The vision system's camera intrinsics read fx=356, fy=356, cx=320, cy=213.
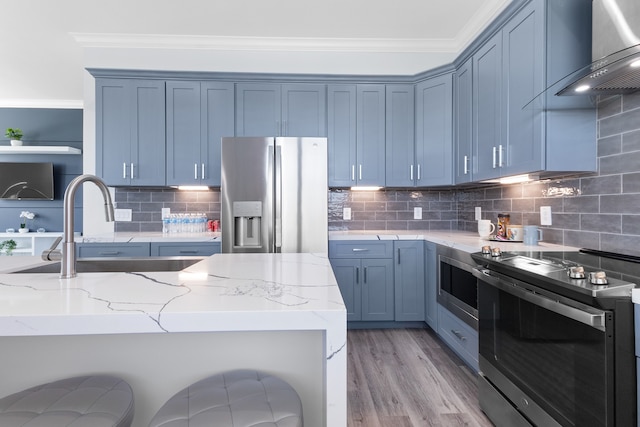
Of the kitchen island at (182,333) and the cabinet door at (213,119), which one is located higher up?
the cabinet door at (213,119)

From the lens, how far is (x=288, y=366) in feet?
3.63

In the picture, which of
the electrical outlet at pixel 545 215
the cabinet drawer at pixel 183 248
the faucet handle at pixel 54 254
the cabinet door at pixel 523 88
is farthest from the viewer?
the cabinet drawer at pixel 183 248

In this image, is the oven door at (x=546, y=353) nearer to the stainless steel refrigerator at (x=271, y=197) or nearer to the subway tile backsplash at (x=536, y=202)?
the subway tile backsplash at (x=536, y=202)

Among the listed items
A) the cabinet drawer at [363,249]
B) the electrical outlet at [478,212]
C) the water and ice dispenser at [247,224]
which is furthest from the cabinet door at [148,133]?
the electrical outlet at [478,212]

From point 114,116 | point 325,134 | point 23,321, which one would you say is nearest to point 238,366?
point 23,321

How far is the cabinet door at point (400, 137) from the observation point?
3418mm

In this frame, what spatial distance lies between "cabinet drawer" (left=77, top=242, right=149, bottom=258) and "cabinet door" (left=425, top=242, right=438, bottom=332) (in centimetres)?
238

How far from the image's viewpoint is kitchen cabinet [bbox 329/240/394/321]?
3.15 metres

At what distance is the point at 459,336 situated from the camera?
97.0 inches

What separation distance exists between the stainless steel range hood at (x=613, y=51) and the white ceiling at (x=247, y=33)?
1417 mm

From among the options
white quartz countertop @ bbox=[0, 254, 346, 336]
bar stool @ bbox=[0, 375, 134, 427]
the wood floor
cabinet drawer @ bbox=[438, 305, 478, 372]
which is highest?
white quartz countertop @ bbox=[0, 254, 346, 336]

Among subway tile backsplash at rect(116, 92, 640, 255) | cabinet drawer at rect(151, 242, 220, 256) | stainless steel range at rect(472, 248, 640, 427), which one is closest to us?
stainless steel range at rect(472, 248, 640, 427)

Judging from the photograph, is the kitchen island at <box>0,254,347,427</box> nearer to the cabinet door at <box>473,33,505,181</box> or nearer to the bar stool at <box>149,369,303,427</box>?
the bar stool at <box>149,369,303,427</box>

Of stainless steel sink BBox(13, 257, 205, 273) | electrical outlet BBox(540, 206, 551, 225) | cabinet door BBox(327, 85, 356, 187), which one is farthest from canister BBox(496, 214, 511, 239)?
stainless steel sink BBox(13, 257, 205, 273)
